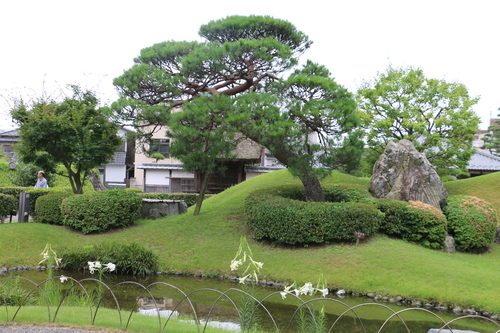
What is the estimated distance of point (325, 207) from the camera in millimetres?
10859

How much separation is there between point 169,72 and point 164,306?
8445mm

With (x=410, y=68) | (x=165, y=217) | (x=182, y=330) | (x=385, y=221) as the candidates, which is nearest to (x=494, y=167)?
(x=410, y=68)

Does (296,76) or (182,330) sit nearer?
(182,330)

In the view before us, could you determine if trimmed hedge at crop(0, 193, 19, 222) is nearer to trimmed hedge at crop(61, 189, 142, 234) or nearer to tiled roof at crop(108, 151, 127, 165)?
trimmed hedge at crop(61, 189, 142, 234)

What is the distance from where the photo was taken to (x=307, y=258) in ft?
33.5

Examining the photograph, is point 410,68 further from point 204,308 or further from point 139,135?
point 204,308

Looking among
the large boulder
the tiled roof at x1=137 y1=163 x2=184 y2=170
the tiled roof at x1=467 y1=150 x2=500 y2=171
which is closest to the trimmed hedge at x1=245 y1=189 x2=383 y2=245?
the large boulder

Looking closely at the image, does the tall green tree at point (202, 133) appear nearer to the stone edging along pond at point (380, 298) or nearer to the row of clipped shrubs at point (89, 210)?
the row of clipped shrubs at point (89, 210)

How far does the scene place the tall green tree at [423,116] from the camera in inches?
672

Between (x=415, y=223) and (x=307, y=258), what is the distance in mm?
3520

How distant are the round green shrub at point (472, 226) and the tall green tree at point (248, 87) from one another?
4036 millimetres

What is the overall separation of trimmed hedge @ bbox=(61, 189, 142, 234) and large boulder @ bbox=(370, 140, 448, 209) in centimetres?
841

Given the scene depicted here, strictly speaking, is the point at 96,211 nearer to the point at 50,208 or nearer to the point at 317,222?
the point at 50,208

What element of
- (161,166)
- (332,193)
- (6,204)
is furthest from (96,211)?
(161,166)
